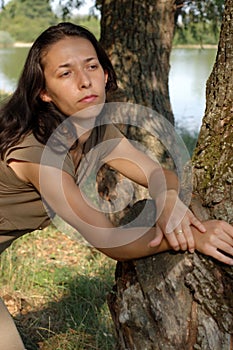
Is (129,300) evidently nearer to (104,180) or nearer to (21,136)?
(21,136)

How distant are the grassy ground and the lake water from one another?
308 inches

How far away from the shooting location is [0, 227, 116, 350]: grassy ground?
3.26 metres

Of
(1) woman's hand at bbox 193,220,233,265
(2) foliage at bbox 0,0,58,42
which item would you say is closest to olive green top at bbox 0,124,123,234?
(1) woman's hand at bbox 193,220,233,265

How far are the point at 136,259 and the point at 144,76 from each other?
300 cm

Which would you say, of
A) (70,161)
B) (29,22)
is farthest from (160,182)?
(29,22)

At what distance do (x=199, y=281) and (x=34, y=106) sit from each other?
0.95m

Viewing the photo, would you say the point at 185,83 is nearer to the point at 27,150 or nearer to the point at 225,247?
the point at 27,150

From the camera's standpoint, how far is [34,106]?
2383mm

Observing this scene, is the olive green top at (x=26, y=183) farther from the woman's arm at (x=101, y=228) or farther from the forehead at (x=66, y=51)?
the forehead at (x=66, y=51)

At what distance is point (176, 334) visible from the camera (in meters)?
2.03

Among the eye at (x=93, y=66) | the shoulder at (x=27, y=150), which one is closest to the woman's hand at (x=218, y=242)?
the shoulder at (x=27, y=150)

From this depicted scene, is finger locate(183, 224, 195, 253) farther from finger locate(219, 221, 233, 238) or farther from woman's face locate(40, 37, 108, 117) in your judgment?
woman's face locate(40, 37, 108, 117)

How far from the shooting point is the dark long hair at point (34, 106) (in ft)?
7.50

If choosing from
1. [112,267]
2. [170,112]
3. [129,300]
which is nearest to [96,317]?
[112,267]
